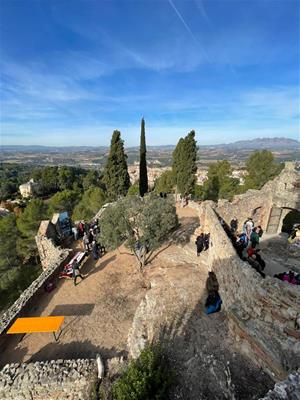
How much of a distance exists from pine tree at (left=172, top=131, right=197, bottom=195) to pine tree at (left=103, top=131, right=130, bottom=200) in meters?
5.82

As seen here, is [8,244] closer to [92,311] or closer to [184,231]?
[92,311]

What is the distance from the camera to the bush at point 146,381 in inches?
189

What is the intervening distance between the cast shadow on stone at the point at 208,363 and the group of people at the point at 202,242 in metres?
3.86

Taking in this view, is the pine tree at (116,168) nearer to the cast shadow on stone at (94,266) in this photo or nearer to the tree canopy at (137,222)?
the cast shadow on stone at (94,266)

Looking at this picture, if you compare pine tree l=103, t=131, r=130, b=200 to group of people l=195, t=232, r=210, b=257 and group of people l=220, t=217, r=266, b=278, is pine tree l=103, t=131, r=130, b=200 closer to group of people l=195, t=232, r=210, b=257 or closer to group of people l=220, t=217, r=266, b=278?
group of people l=220, t=217, r=266, b=278

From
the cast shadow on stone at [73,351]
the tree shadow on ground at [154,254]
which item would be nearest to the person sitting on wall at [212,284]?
the cast shadow on stone at [73,351]

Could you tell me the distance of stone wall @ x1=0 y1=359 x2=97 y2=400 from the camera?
20.8 ft

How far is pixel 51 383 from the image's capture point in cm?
634

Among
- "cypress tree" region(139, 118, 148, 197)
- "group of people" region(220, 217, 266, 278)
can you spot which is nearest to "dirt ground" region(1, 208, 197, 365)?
"group of people" region(220, 217, 266, 278)

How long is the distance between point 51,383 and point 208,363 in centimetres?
451

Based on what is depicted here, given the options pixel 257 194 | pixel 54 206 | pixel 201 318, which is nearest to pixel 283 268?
pixel 201 318

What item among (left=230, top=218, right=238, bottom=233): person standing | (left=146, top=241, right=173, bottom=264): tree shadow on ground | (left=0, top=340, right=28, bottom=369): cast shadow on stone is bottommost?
(left=0, top=340, right=28, bottom=369): cast shadow on stone

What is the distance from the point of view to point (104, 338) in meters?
7.98

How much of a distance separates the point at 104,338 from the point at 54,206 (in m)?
26.6
